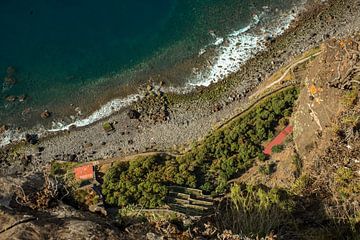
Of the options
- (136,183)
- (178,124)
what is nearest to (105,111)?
(178,124)

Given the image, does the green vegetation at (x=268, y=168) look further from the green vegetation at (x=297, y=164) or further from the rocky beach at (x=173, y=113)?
the rocky beach at (x=173, y=113)

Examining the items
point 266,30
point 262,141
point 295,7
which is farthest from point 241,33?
point 262,141

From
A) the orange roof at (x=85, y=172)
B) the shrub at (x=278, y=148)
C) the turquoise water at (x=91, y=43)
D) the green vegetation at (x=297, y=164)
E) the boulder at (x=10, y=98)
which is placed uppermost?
the turquoise water at (x=91, y=43)

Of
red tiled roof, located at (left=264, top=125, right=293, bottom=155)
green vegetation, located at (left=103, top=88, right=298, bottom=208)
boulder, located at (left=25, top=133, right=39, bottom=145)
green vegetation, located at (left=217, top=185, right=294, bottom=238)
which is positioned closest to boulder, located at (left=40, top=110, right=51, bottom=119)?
boulder, located at (left=25, top=133, right=39, bottom=145)

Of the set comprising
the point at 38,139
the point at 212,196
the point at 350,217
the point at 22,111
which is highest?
the point at 22,111

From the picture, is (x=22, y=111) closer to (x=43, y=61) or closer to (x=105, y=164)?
(x=43, y=61)

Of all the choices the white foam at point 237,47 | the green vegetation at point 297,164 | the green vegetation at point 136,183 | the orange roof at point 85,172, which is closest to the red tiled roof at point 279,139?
the green vegetation at point 297,164
